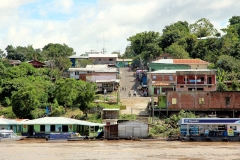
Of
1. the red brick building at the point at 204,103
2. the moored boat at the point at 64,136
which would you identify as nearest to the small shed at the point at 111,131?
the moored boat at the point at 64,136

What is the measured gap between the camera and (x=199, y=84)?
72062 mm

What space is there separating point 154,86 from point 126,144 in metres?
22.3

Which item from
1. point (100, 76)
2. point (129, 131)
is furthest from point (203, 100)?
point (100, 76)

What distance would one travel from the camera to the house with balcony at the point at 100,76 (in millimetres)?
78938

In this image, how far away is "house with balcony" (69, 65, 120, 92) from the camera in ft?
259

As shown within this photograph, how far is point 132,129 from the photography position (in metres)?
57.2

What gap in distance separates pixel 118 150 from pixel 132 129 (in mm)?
10265

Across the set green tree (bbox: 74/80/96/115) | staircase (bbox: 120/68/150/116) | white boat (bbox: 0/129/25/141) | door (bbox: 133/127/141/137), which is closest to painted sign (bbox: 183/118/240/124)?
door (bbox: 133/127/141/137)

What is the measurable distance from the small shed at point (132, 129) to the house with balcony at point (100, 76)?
21163 millimetres

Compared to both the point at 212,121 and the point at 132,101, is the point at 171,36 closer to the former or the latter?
the point at 132,101

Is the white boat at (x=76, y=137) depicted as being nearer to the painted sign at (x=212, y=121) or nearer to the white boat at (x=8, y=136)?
the white boat at (x=8, y=136)

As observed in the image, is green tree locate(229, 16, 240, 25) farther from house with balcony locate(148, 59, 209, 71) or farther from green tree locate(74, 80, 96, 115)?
green tree locate(74, 80, 96, 115)

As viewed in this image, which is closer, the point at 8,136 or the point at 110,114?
the point at 8,136

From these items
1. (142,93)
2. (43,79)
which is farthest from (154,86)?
(43,79)
